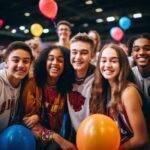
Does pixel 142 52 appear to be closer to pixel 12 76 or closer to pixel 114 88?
pixel 114 88

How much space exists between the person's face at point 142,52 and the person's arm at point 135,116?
42cm

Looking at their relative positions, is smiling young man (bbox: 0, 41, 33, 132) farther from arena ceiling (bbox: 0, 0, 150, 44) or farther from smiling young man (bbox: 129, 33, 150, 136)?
arena ceiling (bbox: 0, 0, 150, 44)

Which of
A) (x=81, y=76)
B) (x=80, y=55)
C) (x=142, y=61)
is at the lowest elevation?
(x=81, y=76)

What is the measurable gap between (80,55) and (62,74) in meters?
0.30

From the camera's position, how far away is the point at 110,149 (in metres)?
3.13

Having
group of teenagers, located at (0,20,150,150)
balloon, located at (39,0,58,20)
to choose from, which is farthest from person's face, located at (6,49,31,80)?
balloon, located at (39,0,58,20)

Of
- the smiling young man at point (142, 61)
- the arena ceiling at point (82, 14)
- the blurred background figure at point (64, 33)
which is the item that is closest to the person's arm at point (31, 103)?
the blurred background figure at point (64, 33)

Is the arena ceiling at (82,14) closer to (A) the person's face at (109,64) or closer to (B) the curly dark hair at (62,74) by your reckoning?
(B) the curly dark hair at (62,74)

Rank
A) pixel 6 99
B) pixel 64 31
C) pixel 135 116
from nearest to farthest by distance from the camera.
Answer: pixel 135 116 < pixel 6 99 < pixel 64 31

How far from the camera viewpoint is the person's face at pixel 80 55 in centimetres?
370

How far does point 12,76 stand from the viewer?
3.63 meters

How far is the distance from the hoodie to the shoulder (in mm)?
1113

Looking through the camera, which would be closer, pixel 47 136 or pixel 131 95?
pixel 131 95

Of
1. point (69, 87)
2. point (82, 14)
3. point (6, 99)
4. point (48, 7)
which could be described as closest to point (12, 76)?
point (6, 99)
